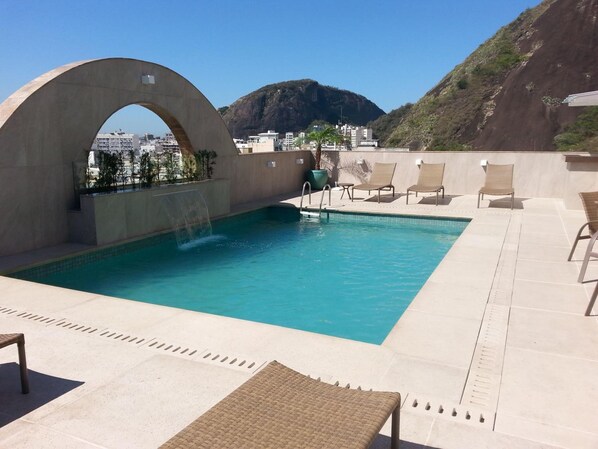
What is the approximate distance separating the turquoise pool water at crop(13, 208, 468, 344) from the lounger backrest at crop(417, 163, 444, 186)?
2.49 metres

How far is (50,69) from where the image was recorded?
7941 millimetres

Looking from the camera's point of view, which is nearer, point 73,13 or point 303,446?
point 303,446

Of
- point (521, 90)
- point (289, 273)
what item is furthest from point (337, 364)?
point (521, 90)

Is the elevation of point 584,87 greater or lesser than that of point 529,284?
greater

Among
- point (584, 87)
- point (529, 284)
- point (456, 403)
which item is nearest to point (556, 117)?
point (584, 87)

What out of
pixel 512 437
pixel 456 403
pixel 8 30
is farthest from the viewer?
pixel 8 30

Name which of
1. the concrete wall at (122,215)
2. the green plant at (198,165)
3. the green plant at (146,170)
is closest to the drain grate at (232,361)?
the concrete wall at (122,215)

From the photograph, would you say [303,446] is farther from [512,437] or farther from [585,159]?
[585,159]

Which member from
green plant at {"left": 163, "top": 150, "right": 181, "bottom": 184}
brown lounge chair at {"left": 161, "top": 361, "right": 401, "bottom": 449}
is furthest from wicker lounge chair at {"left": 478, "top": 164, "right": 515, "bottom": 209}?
brown lounge chair at {"left": 161, "top": 361, "right": 401, "bottom": 449}

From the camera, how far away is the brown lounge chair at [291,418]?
1847 mm

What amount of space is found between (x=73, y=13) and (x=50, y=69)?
824 cm

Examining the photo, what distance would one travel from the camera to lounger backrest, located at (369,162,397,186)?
13.0 metres

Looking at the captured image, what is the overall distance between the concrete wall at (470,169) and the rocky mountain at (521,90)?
102ft

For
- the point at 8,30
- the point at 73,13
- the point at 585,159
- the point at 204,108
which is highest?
the point at 73,13
